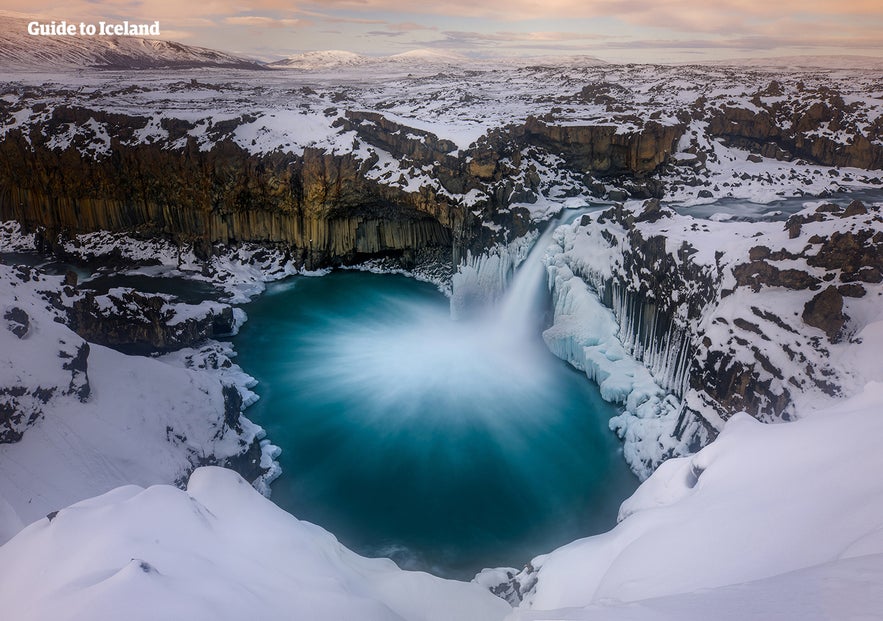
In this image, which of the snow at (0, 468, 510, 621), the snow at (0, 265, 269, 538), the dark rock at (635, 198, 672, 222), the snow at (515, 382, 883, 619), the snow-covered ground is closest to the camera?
the snow-covered ground

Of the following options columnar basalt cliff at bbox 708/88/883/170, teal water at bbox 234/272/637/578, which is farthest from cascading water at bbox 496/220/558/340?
columnar basalt cliff at bbox 708/88/883/170

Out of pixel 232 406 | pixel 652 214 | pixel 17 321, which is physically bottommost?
pixel 232 406

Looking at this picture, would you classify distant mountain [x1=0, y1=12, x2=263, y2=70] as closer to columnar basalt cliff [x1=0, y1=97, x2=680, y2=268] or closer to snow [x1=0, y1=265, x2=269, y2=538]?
columnar basalt cliff [x1=0, y1=97, x2=680, y2=268]

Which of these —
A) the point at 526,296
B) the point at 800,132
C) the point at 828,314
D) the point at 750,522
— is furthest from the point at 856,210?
the point at 800,132

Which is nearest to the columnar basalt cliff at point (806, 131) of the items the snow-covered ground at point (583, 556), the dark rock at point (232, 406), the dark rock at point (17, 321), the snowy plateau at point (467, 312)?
the snowy plateau at point (467, 312)

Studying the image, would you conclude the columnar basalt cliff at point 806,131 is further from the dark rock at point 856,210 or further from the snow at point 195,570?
the snow at point 195,570

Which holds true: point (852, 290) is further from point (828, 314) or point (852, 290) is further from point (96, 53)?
point (96, 53)
